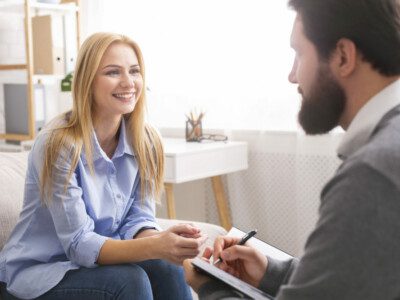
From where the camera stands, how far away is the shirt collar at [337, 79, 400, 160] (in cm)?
90

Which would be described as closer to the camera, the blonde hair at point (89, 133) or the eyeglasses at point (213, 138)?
the blonde hair at point (89, 133)

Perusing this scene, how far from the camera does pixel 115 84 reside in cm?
169

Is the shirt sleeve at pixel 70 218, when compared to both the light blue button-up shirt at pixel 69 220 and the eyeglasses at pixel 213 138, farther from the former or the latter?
the eyeglasses at pixel 213 138

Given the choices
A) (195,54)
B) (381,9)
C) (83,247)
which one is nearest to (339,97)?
(381,9)

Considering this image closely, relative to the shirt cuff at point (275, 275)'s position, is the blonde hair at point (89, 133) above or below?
above

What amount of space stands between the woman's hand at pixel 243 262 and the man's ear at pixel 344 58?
0.47 metres

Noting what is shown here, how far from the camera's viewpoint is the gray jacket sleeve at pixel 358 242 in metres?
0.79

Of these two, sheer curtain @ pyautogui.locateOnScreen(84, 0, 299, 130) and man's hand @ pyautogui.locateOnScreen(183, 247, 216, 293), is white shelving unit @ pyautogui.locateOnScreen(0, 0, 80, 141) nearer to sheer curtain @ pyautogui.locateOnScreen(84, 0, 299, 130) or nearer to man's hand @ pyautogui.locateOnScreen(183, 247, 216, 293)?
sheer curtain @ pyautogui.locateOnScreen(84, 0, 299, 130)

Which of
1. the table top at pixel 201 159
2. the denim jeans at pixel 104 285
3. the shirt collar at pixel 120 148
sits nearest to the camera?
the denim jeans at pixel 104 285

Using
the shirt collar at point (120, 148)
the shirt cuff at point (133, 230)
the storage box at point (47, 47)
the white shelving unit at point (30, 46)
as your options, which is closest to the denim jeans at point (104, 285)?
the shirt cuff at point (133, 230)

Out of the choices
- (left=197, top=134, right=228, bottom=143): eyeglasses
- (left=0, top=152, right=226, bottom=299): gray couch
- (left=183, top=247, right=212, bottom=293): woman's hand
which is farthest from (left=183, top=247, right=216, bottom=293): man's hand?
(left=197, top=134, right=228, bottom=143): eyeglasses

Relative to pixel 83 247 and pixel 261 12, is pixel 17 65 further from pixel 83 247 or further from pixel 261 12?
pixel 83 247

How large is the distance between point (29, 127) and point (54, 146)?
156cm

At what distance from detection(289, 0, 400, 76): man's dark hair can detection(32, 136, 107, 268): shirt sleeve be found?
808 mm
